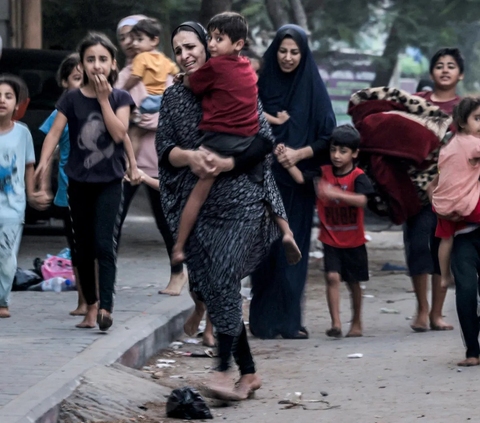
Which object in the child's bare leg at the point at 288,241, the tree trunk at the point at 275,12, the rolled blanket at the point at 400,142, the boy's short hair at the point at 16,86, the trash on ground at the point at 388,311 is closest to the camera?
the child's bare leg at the point at 288,241

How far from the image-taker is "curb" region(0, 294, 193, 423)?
15.4 ft

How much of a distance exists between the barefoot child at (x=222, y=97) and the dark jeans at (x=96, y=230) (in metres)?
1.27

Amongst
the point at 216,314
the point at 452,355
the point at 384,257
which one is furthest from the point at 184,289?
the point at 384,257

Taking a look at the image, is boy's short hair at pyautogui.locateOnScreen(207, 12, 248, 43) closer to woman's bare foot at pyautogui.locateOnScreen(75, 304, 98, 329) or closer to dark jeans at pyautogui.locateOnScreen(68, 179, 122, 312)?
dark jeans at pyautogui.locateOnScreen(68, 179, 122, 312)

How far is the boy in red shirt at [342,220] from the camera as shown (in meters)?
7.32

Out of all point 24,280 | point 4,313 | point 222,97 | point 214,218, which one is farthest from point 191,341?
point 222,97

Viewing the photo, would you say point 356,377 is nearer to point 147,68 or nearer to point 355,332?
point 355,332

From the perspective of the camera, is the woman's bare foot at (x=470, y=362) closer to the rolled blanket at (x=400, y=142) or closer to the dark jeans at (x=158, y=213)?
the rolled blanket at (x=400, y=142)

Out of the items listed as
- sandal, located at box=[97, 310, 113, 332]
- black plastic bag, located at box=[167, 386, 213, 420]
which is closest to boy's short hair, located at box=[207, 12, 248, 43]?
black plastic bag, located at box=[167, 386, 213, 420]

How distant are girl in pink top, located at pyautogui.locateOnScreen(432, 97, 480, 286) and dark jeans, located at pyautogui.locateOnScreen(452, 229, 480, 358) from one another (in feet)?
0.32

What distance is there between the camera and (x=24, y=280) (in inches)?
345

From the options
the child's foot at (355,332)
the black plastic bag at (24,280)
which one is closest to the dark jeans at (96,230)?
the child's foot at (355,332)

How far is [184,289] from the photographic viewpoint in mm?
8781

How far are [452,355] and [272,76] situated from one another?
2247 millimetres
